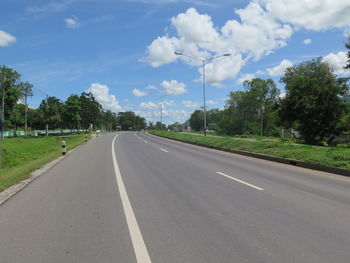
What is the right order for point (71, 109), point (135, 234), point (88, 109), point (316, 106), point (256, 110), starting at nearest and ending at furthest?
point (135, 234), point (316, 106), point (71, 109), point (256, 110), point (88, 109)

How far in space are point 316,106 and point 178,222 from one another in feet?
84.7

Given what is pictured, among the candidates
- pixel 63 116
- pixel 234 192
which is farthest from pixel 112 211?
pixel 63 116

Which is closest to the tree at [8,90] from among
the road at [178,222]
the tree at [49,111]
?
the tree at [49,111]

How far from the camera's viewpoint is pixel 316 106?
2639 cm

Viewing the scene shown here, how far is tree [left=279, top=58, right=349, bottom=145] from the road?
2041 centimetres

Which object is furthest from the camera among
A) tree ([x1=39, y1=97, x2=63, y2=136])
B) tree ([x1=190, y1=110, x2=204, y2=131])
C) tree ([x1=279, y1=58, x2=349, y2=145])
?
tree ([x1=190, y1=110, x2=204, y2=131])

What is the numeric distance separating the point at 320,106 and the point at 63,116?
60.5m

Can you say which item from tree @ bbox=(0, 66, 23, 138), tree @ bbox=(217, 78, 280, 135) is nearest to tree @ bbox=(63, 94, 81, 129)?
tree @ bbox=(0, 66, 23, 138)

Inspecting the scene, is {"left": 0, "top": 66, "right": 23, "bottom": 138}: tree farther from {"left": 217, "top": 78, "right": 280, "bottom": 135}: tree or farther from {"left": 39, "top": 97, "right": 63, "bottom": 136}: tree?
{"left": 217, "top": 78, "right": 280, "bottom": 135}: tree

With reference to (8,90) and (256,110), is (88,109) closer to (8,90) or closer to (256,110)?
(8,90)

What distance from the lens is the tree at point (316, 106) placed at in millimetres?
26484

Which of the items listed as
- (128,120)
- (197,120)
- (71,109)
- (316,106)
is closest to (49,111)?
(71,109)

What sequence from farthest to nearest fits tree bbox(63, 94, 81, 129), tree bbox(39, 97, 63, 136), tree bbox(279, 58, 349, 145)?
1. tree bbox(63, 94, 81, 129)
2. tree bbox(39, 97, 63, 136)
3. tree bbox(279, 58, 349, 145)

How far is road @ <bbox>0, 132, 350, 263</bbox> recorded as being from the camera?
354 centimetres
